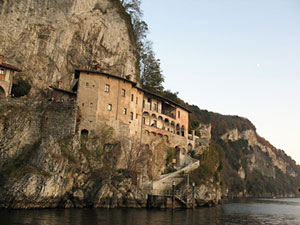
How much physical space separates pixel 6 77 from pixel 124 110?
1906 centimetres

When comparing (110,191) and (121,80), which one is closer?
(110,191)

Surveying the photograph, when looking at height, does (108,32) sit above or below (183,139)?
above

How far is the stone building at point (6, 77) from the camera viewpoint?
46.1m

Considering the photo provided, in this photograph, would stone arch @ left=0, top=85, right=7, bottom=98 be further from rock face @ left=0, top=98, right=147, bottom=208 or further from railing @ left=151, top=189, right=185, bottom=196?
railing @ left=151, top=189, right=185, bottom=196

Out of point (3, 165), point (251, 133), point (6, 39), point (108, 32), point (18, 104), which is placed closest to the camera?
point (3, 165)

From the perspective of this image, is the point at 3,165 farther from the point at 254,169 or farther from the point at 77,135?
the point at 254,169

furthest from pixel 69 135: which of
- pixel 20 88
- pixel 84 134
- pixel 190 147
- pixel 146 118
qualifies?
pixel 190 147

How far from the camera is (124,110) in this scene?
5300 cm

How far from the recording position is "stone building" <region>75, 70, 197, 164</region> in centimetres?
4903

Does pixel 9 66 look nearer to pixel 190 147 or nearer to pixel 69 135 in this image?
pixel 69 135

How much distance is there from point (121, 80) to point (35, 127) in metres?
→ 16.5

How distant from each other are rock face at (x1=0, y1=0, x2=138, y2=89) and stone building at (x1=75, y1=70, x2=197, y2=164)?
5899mm

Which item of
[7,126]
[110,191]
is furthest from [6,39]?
[110,191]

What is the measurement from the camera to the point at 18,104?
44406mm
